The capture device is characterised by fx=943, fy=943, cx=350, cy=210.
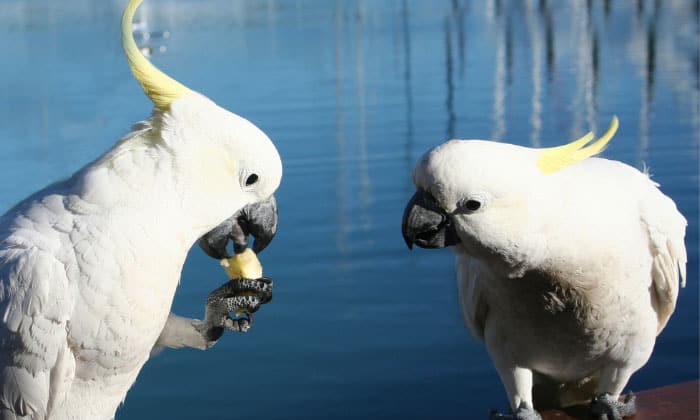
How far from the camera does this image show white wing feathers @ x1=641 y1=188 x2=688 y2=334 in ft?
9.73

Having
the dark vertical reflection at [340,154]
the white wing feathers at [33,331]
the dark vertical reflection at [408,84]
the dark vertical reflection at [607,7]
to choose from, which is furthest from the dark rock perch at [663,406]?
the dark vertical reflection at [607,7]

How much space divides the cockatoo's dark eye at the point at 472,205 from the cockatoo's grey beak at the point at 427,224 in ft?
0.22

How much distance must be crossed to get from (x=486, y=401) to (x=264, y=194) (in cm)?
297

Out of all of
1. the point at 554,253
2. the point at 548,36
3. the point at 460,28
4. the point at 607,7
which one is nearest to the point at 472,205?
the point at 554,253

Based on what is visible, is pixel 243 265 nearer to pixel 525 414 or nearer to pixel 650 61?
pixel 525 414

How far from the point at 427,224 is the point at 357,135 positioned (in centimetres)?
760

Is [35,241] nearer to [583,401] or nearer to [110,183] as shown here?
[110,183]

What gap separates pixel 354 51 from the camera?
17.0 meters

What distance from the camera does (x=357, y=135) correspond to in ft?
33.4

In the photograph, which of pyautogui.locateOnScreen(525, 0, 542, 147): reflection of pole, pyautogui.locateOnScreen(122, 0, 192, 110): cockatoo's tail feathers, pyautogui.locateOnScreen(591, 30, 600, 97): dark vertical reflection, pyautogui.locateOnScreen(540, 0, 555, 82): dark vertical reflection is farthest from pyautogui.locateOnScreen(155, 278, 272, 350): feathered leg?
pyautogui.locateOnScreen(540, 0, 555, 82): dark vertical reflection

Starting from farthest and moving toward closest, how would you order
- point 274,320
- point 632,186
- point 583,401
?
point 274,320 → point 583,401 → point 632,186

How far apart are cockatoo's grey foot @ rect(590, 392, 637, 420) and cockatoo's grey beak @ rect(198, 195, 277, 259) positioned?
137 cm

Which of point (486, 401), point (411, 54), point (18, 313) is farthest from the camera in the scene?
point (411, 54)

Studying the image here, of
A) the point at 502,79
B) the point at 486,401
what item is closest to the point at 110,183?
the point at 486,401
